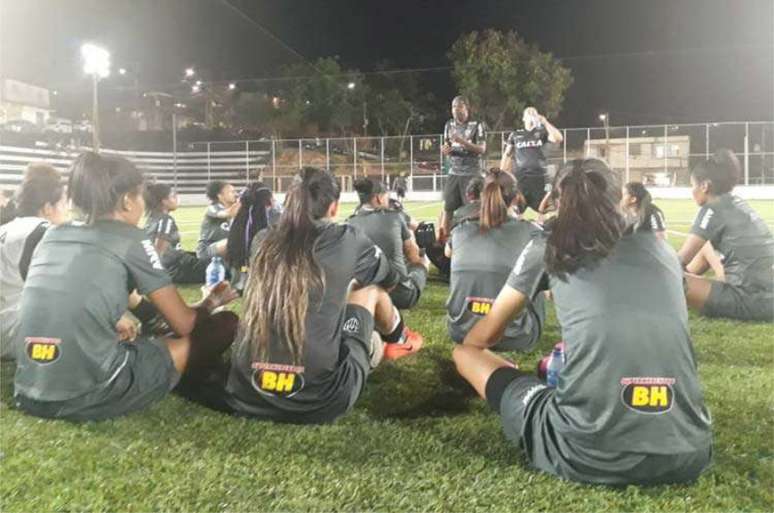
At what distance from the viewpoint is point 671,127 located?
3303 centimetres

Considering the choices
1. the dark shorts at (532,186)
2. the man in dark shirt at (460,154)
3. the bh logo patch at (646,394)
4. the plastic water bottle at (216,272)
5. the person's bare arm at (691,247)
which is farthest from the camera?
the dark shorts at (532,186)

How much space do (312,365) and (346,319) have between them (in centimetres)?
50

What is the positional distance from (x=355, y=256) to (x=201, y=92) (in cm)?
5803

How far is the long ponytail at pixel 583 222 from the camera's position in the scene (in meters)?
2.88

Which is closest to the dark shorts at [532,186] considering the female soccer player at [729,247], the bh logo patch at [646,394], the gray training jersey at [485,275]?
the female soccer player at [729,247]

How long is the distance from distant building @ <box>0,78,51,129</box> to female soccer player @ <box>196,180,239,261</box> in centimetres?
4169

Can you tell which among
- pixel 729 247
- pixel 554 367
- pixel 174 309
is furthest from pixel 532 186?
pixel 174 309

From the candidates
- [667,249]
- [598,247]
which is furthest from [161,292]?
[667,249]

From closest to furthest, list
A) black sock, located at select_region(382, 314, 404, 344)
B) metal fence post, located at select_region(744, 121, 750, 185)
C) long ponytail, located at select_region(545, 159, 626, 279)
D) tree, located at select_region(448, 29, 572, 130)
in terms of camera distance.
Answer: long ponytail, located at select_region(545, 159, 626, 279) < black sock, located at select_region(382, 314, 404, 344) < metal fence post, located at select_region(744, 121, 750, 185) < tree, located at select_region(448, 29, 572, 130)

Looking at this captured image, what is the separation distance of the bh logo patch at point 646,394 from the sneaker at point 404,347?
2.48 metres

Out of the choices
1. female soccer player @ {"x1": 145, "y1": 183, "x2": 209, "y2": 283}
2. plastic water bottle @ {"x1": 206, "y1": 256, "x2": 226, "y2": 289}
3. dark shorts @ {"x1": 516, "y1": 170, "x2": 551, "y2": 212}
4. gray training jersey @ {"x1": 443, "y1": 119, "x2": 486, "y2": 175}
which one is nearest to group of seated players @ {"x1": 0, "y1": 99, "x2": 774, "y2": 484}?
plastic water bottle @ {"x1": 206, "y1": 256, "x2": 226, "y2": 289}

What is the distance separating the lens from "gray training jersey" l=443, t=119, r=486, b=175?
10.3 metres

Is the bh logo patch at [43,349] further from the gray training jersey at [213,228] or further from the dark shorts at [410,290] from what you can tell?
the gray training jersey at [213,228]

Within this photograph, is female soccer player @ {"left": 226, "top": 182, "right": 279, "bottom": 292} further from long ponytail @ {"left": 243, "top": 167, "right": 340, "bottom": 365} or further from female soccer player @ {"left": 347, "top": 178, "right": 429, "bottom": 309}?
long ponytail @ {"left": 243, "top": 167, "right": 340, "bottom": 365}
